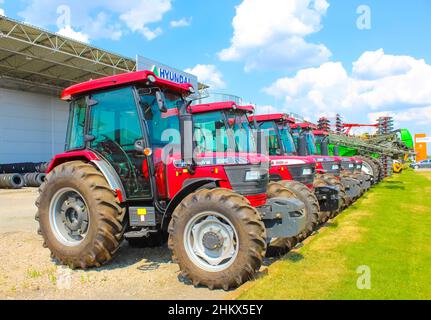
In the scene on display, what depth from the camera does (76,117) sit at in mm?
5836

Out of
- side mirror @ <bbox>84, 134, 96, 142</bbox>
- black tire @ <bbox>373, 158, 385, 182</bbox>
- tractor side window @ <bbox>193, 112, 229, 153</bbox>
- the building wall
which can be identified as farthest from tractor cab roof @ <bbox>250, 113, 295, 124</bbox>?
the building wall

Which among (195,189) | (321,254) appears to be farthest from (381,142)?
(195,189)

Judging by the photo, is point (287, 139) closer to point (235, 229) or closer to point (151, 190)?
point (151, 190)

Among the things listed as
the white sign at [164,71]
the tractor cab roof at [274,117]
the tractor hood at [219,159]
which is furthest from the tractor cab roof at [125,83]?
the white sign at [164,71]

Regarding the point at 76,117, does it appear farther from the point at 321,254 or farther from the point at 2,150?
the point at 2,150

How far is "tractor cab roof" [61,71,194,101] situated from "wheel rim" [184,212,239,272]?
1.90 m

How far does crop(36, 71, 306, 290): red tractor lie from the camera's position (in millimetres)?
4477

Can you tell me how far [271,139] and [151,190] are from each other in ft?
16.5

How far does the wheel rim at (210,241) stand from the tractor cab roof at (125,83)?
6.24 ft

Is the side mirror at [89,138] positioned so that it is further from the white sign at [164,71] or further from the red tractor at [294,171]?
the white sign at [164,71]

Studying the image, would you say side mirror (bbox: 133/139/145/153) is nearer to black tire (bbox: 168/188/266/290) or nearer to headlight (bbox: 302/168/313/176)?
black tire (bbox: 168/188/266/290)

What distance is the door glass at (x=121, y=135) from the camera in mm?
5230

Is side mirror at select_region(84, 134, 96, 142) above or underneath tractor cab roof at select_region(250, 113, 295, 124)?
underneath
